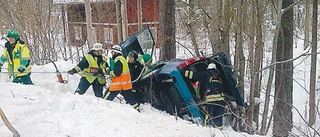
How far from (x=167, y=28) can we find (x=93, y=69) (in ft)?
11.0

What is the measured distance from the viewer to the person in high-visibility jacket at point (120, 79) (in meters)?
7.05

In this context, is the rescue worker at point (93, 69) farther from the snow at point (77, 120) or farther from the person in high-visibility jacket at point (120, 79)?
the snow at point (77, 120)

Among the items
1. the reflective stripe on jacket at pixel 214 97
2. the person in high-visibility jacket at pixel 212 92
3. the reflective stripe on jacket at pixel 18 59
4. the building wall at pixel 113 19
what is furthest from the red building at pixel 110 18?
the reflective stripe on jacket at pixel 214 97

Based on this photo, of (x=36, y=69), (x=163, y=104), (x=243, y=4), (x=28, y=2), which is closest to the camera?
(x=163, y=104)

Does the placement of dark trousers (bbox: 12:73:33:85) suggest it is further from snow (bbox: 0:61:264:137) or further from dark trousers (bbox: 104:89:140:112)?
snow (bbox: 0:61:264:137)

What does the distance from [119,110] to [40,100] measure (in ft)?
3.59

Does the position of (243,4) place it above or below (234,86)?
above

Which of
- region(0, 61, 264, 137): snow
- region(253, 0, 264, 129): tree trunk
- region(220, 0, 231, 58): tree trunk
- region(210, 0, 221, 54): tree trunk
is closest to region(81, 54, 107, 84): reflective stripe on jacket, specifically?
region(0, 61, 264, 137): snow

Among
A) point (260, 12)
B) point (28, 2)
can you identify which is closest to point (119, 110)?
point (260, 12)

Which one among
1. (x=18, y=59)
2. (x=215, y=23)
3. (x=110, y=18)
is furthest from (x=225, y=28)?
(x=110, y=18)

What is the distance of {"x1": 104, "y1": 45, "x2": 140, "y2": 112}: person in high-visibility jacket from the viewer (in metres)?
7.05

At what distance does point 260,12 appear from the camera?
7.58 m

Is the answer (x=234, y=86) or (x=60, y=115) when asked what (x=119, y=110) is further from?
(x=234, y=86)

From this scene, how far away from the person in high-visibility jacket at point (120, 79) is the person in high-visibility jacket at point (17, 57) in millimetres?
1797
